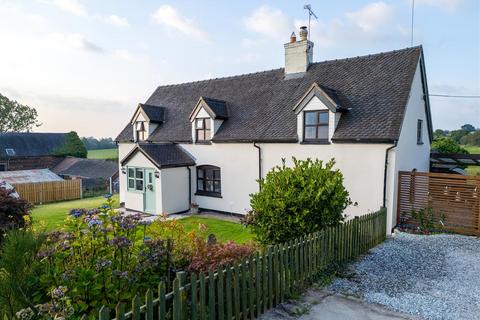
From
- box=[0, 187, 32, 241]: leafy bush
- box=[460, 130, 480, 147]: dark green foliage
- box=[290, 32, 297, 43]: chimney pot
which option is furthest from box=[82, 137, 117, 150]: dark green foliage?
box=[0, 187, 32, 241]: leafy bush

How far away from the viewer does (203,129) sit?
18828mm

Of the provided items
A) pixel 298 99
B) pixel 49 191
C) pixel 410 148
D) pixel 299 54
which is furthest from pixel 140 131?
pixel 410 148

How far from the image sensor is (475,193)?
11805mm

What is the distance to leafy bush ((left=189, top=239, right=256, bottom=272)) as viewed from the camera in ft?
20.2

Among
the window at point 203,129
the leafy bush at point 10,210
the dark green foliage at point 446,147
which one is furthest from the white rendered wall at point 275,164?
the dark green foliage at point 446,147

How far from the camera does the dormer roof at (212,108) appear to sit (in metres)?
18.1

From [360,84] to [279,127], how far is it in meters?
4.76

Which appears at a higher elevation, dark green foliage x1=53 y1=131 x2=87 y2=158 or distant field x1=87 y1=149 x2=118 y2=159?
dark green foliage x1=53 y1=131 x2=87 y2=158

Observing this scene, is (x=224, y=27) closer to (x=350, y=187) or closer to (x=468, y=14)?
(x=350, y=187)

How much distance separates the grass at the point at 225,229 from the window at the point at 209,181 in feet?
6.50

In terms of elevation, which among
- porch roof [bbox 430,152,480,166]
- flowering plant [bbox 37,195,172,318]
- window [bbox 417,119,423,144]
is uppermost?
window [bbox 417,119,423,144]

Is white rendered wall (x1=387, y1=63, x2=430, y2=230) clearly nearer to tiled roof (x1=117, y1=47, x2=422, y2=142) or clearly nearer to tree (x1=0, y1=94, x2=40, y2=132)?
tiled roof (x1=117, y1=47, x2=422, y2=142)

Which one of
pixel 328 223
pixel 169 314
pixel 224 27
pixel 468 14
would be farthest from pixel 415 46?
pixel 169 314

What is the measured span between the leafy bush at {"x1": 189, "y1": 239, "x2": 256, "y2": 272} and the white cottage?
27.8 feet
